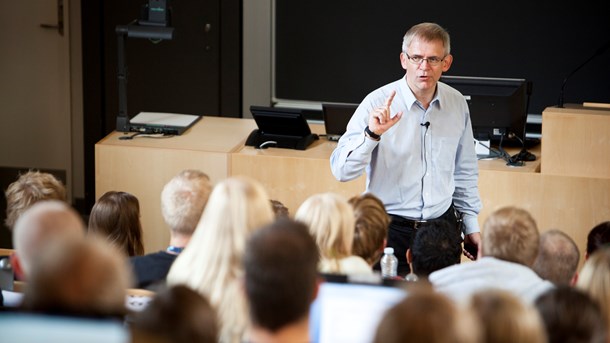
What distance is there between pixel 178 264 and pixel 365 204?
2.89ft

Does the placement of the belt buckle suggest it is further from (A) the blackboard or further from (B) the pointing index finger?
(A) the blackboard

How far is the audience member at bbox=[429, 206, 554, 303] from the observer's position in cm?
273

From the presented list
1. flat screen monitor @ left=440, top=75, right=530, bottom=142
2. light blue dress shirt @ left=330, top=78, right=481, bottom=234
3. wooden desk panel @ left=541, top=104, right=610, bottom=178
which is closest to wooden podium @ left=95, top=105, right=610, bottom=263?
wooden desk panel @ left=541, top=104, right=610, bottom=178

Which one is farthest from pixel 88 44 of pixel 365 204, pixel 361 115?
pixel 365 204

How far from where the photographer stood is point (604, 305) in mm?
2398

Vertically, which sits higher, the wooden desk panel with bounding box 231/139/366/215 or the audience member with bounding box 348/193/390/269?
the audience member with bounding box 348/193/390/269

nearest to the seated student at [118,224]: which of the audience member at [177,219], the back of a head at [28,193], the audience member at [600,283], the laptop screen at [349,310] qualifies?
the back of a head at [28,193]

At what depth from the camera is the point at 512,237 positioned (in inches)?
110

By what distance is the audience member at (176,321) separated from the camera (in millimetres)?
1836

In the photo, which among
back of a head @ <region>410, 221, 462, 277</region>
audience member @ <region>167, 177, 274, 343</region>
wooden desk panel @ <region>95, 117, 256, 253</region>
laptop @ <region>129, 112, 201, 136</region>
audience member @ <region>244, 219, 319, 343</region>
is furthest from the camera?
laptop @ <region>129, 112, 201, 136</region>

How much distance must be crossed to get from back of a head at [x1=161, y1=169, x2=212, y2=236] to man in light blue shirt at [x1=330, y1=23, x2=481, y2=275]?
80 cm

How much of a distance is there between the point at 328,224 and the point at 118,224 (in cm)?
127

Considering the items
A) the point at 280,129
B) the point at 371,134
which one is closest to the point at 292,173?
the point at 280,129

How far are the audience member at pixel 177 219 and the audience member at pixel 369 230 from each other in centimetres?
52
